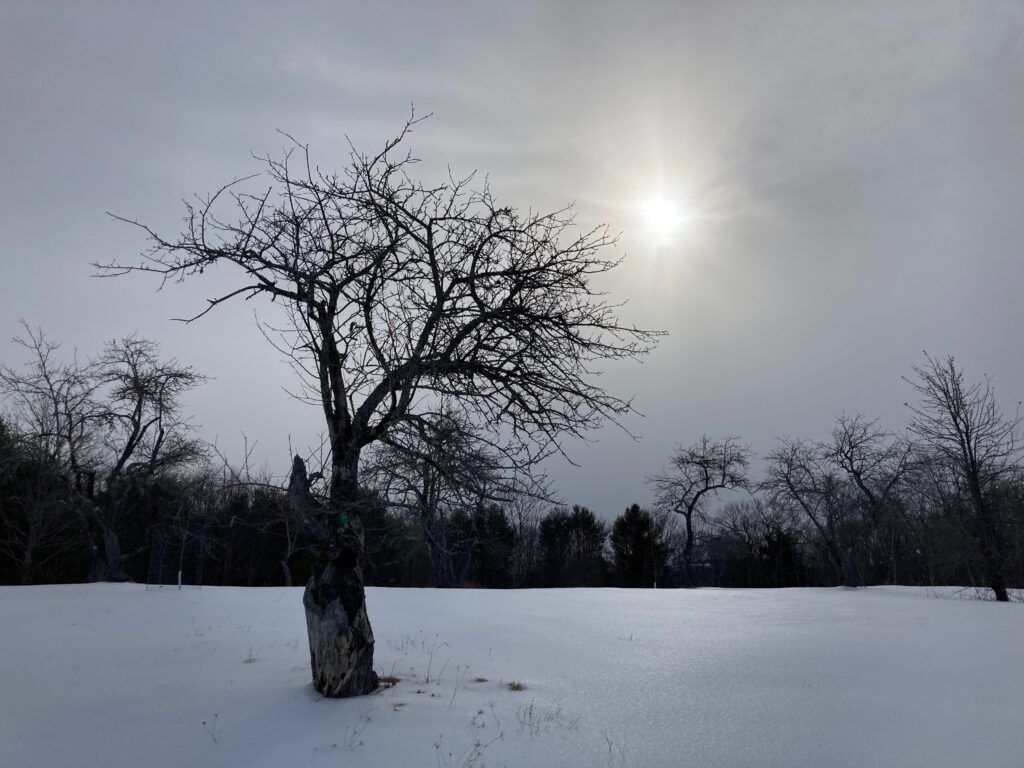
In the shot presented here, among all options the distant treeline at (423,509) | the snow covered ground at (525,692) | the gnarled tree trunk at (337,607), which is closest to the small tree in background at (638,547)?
the distant treeline at (423,509)

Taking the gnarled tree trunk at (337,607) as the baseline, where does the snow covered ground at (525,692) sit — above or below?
below

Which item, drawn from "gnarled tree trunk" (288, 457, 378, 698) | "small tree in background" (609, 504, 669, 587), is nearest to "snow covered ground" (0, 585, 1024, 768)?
"gnarled tree trunk" (288, 457, 378, 698)

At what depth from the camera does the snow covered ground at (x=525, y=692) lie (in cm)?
579

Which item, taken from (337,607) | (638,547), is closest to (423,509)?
(337,607)

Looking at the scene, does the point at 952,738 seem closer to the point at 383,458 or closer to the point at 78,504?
the point at 383,458

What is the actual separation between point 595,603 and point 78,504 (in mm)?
15657

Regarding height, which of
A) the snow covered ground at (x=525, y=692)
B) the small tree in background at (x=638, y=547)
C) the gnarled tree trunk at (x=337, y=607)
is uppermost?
the small tree in background at (x=638, y=547)

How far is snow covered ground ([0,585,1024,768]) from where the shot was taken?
5789mm

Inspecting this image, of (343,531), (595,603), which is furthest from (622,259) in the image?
(595,603)

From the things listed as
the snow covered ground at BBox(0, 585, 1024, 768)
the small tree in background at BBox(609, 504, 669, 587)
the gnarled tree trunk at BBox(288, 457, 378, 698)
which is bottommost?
the snow covered ground at BBox(0, 585, 1024, 768)

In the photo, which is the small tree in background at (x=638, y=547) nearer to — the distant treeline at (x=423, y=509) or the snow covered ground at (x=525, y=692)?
the distant treeline at (x=423, y=509)

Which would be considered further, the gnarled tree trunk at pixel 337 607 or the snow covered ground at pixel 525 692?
the gnarled tree trunk at pixel 337 607

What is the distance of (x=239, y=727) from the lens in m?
6.18

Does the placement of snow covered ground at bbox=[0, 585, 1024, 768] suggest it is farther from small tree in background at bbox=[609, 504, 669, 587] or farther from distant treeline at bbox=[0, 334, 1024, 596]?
small tree in background at bbox=[609, 504, 669, 587]
